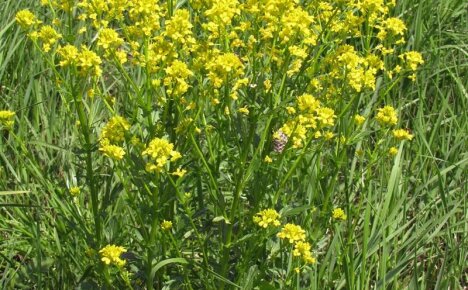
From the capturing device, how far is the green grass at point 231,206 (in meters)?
2.72

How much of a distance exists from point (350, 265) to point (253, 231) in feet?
1.17

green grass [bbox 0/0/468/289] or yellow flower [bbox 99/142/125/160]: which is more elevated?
yellow flower [bbox 99/142/125/160]

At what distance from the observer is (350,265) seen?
2.76 m

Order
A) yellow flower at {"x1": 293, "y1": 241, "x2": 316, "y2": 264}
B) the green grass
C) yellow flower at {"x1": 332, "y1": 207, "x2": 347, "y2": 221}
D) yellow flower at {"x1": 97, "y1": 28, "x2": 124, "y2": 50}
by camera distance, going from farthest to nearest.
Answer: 1. yellow flower at {"x1": 332, "y1": 207, "x2": 347, "y2": 221}
2. the green grass
3. yellow flower at {"x1": 293, "y1": 241, "x2": 316, "y2": 264}
4. yellow flower at {"x1": 97, "y1": 28, "x2": 124, "y2": 50}

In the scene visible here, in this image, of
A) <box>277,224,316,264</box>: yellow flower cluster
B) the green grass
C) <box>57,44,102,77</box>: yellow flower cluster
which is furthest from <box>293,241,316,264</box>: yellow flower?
<box>57,44,102,77</box>: yellow flower cluster

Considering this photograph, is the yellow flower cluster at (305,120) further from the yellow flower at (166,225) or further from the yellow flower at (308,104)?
the yellow flower at (166,225)

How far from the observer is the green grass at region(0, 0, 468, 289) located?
2.72 m

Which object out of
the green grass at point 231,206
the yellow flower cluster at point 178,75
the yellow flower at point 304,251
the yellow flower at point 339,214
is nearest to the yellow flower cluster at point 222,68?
the yellow flower cluster at point 178,75

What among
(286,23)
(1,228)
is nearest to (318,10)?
(286,23)

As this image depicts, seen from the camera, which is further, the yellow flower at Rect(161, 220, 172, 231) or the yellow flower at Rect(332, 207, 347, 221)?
the yellow flower at Rect(332, 207, 347, 221)

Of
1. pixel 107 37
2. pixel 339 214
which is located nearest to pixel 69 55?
pixel 107 37

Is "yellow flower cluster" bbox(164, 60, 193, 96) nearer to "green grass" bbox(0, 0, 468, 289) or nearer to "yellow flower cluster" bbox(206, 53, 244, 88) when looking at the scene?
"yellow flower cluster" bbox(206, 53, 244, 88)

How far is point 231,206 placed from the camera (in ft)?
9.33

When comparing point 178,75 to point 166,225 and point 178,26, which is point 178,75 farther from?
point 166,225
